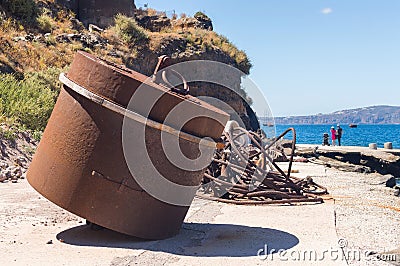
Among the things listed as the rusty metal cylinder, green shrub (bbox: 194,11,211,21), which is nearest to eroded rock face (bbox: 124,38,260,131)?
green shrub (bbox: 194,11,211,21)

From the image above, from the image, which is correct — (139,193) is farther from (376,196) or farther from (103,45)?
(103,45)

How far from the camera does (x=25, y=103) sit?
33.5 ft

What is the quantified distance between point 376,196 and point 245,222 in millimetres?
3484

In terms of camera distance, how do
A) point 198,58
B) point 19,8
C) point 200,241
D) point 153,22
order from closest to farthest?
point 200,241
point 19,8
point 198,58
point 153,22

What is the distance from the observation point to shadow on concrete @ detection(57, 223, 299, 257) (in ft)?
12.0

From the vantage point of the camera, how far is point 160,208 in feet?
12.5

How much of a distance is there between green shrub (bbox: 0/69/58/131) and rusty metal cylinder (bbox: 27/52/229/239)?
6.50 meters

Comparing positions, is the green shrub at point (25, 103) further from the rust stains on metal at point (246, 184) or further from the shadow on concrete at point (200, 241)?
the shadow on concrete at point (200, 241)

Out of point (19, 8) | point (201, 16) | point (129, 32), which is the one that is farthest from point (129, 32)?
point (201, 16)

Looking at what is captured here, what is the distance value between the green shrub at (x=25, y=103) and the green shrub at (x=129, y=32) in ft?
35.9

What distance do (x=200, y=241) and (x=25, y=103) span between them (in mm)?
7574

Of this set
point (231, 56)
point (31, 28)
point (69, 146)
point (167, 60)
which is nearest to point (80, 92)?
point (69, 146)

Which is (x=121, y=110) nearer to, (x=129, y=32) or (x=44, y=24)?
(x=44, y=24)

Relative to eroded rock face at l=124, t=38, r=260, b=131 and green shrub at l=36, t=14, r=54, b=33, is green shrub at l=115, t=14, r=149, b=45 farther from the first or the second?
green shrub at l=36, t=14, r=54, b=33
